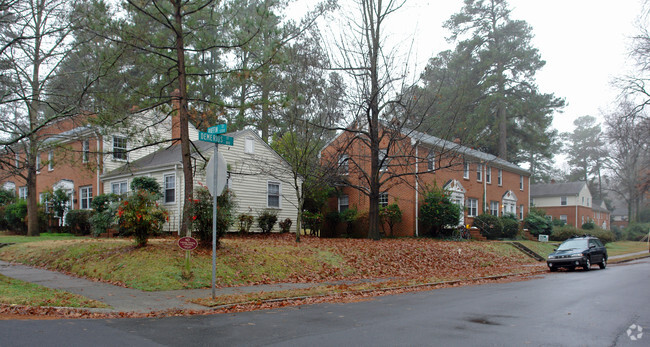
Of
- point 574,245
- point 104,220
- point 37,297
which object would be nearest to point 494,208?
point 574,245

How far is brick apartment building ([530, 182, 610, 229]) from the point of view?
189ft

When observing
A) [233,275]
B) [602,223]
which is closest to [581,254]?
[233,275]

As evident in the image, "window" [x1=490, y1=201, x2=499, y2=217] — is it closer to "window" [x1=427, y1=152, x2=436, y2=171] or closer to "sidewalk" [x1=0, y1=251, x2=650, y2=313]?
"window" [x1=427, y1=152, x2=436, y2=171]

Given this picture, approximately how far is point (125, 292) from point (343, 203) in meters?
23.0

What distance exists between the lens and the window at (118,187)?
1064 inches

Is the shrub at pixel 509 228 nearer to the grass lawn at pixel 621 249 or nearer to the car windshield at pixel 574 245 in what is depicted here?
the grass lawn at pixel 621 249

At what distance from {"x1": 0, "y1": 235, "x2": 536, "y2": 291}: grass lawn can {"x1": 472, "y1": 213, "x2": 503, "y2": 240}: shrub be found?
11669mm

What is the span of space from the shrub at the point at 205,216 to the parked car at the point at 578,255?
14099mm

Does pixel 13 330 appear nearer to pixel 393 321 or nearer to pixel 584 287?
pixel 393 321

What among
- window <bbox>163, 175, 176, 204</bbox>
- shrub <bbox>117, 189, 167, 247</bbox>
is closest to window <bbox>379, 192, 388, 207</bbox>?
window <bbox>163, 175, 176, 204</bbox>

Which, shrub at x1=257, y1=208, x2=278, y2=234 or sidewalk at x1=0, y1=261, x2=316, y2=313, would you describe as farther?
shrub at x1=257, y1=208, x2=278, y2=234

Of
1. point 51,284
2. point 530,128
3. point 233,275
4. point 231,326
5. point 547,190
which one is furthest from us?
point 547,190

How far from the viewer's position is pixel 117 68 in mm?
14164

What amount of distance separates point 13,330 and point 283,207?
20921 mm
